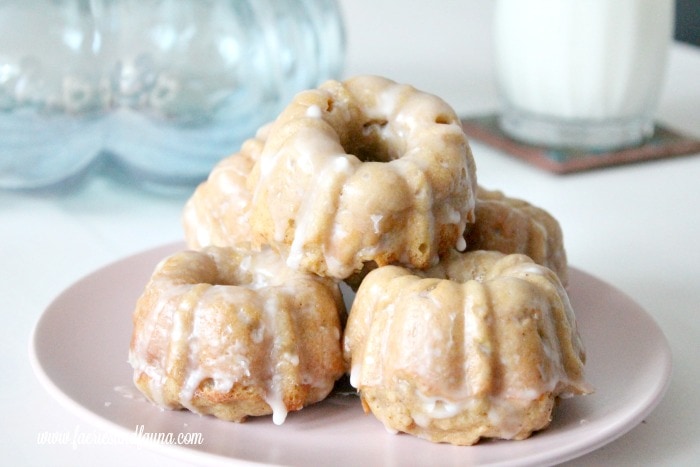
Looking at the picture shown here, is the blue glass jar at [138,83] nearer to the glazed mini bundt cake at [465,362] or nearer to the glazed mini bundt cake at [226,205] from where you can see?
the glazed mini bundt cake at [226,205]

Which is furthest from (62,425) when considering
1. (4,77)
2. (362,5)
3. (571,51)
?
(362,5)

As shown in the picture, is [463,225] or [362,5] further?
[362,5]

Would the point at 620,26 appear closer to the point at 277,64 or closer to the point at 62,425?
the point at 277,64

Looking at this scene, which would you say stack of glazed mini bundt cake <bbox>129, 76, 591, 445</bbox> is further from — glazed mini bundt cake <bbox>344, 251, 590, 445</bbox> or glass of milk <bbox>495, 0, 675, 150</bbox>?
glass of milk <bbox>495, 0, 675, 150</bbox>

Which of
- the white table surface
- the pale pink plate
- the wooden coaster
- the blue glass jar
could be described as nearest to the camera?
the pale pink plate

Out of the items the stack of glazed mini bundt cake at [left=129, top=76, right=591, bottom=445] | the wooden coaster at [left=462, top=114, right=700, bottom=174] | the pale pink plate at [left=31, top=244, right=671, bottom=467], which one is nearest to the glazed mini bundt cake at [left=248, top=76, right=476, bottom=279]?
the stack of glazed mini bundt cake at [left=129, top=76, right=591, bottom=445]
